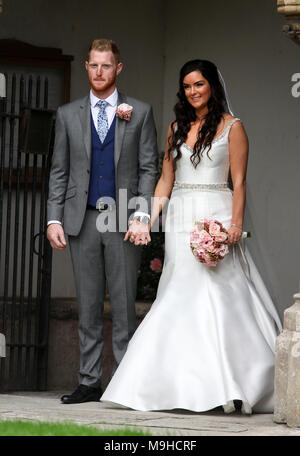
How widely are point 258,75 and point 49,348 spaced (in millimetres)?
2785

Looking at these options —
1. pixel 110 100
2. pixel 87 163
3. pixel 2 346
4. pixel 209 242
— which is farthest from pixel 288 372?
pixel 2 346

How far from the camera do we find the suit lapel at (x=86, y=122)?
22.4 feet

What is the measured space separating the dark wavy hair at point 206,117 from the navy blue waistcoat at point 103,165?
39 centimetres

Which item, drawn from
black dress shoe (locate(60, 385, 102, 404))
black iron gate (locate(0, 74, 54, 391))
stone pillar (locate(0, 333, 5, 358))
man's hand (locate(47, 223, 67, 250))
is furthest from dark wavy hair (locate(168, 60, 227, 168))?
stone pillar (locate(0, 333, 5, 358))

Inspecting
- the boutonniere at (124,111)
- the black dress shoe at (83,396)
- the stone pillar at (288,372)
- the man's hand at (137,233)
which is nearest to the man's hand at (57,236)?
the man's hand at (137,233)

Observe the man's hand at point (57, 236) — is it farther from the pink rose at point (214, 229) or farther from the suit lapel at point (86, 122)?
the pink rose at point (214, 229)

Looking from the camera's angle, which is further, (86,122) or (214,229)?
(86,122)

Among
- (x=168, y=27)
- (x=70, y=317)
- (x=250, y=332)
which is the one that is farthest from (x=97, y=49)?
(x=168, y=27)

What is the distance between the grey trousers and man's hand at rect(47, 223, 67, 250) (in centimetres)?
8

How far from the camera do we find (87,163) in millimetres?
6836

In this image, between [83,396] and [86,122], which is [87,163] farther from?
[83,396]

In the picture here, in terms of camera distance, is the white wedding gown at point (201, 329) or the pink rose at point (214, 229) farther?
the pink rose at point (214, 229)

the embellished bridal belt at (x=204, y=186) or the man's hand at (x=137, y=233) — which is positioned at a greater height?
the embellished bridal belt at (x=204, y=186)

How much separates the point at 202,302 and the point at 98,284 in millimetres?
675
